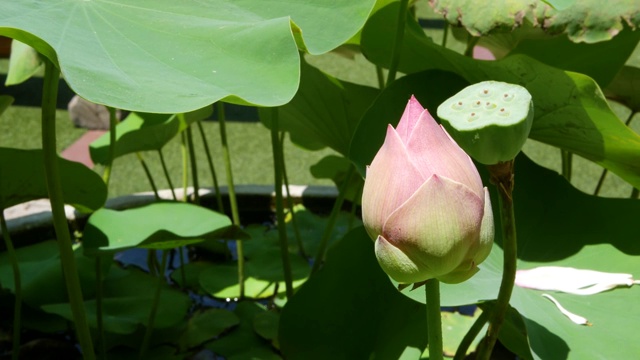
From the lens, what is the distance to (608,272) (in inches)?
28.5

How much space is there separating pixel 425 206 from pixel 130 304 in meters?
0.81

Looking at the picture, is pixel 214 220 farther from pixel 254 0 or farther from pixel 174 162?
pixel 174 162

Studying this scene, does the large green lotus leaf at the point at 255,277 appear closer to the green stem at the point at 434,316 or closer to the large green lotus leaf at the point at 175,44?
the large green lotus leaf at the point at 175,44

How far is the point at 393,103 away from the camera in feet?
2.63

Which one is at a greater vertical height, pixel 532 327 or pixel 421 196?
pixel 421 196

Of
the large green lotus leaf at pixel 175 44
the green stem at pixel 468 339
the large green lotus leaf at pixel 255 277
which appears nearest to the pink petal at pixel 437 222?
the large green lotus leaf at pixel 175 44

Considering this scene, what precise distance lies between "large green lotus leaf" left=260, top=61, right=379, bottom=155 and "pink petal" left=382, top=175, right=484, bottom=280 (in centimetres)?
58

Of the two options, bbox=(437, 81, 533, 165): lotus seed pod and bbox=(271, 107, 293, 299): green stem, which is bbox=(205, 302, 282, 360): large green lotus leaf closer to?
bbox=(271, 107, 293, 299): green stem

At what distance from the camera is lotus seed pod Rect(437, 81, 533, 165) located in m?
0.42

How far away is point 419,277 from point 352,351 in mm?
373

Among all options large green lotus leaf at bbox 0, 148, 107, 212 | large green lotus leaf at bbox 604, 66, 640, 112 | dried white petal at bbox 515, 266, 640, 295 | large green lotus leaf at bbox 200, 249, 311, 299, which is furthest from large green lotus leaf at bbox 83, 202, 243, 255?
large green lotus leaf at bbox 604, 66, 640, 112

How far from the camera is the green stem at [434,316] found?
1.58 ft

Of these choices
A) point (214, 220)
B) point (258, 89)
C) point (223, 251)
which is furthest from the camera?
point (223, 251)

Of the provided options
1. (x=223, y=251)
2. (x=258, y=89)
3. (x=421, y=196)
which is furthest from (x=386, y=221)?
(x=223, y=251)
